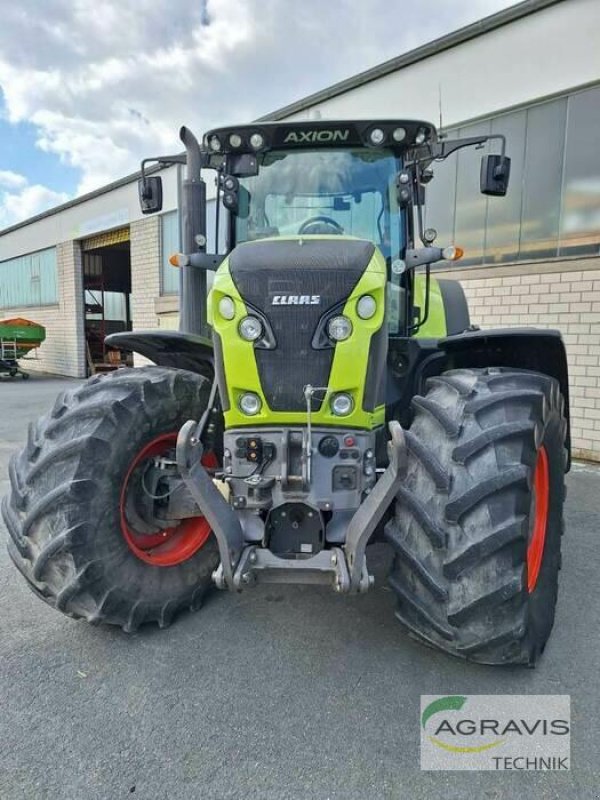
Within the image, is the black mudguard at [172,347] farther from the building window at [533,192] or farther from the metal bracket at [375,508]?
the building window at [533,192]

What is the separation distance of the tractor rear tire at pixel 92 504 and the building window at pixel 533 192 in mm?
5224

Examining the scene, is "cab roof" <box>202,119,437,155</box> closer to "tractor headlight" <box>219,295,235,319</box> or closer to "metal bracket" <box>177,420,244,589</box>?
"tractor headlight" <box>219,295,235,319</box>

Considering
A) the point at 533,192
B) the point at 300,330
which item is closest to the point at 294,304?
the point at 300,330

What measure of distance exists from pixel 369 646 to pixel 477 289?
5402 mm

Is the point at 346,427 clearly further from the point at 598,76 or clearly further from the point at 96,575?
the point at 598,76

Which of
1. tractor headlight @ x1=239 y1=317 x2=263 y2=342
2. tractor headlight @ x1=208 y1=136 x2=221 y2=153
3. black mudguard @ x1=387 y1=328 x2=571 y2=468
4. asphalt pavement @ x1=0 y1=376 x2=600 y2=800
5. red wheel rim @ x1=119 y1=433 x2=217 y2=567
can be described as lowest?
asphalt pavement @ x1=0 y1=376 x2=600 y2=800

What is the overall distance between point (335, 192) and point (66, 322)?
1536cm

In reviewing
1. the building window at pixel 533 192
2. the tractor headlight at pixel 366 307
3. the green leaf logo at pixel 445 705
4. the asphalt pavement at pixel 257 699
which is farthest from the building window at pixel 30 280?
the green leaf logo at pixel 445 705

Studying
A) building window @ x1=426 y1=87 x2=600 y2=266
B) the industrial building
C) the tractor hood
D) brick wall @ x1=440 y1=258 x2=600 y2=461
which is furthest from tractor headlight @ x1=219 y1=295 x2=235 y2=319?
building window @ x1=426 y1=87 x2=600 y2=266

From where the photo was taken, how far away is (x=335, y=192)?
2.97 metres

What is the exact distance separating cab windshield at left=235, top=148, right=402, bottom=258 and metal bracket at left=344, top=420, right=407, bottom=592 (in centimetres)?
137

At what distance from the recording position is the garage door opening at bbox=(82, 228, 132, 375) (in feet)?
53.0

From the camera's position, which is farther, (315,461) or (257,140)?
(257,140)

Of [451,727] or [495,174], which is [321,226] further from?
[451,727]
